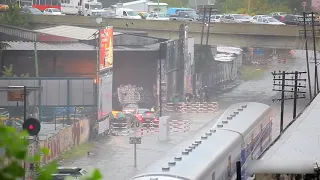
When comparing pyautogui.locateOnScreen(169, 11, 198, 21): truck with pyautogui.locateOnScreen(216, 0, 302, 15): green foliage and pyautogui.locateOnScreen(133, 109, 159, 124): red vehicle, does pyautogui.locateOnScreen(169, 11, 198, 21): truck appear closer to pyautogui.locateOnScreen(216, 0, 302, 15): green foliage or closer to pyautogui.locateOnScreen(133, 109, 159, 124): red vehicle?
pyautogui.locateOnScreen(216, 0, 302, 15): green foliage

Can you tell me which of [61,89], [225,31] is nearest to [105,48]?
[61,89]

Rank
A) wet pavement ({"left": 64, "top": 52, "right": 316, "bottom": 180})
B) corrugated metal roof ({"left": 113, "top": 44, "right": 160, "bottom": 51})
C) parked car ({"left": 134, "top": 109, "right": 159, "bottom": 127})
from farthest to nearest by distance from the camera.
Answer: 1. corrugated metal roof ({"left": 113, "top": 44, "right": 160, "bottom": 51})
2. parked car ({"left": 134, "top": 109, "right": 159, "bottom": 127})
3. wet pavement ({"left": 64, "top": 52, "right": 316, "bottom": 180})

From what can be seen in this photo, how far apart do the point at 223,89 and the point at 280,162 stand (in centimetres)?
4055

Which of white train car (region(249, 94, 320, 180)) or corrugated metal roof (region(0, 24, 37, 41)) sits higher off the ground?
white train car (region(249, 94, 320, 180))

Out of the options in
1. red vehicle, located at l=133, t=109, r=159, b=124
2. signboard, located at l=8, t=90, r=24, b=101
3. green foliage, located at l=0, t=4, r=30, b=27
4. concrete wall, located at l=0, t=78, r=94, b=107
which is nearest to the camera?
signboard, located at l=8, t=90, r=24, b=101

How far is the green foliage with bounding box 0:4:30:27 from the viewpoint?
176ft

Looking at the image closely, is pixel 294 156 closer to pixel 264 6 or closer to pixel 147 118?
pixel 147 118

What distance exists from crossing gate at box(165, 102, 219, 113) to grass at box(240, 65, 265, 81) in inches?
655

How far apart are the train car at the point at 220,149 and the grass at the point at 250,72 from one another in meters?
32.1

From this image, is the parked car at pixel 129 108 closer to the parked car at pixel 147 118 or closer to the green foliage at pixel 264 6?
the parked car at pixel 147 118

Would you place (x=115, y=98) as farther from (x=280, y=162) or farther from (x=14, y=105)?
(x=280, y=162)

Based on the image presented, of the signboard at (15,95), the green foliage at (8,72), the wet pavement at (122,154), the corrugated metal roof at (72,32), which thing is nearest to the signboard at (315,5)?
the corrugated metal roof at (72,32)

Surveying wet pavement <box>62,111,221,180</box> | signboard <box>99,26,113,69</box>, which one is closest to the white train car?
wet pavement <box>62,111,221,180</box>

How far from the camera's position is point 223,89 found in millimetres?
47938
